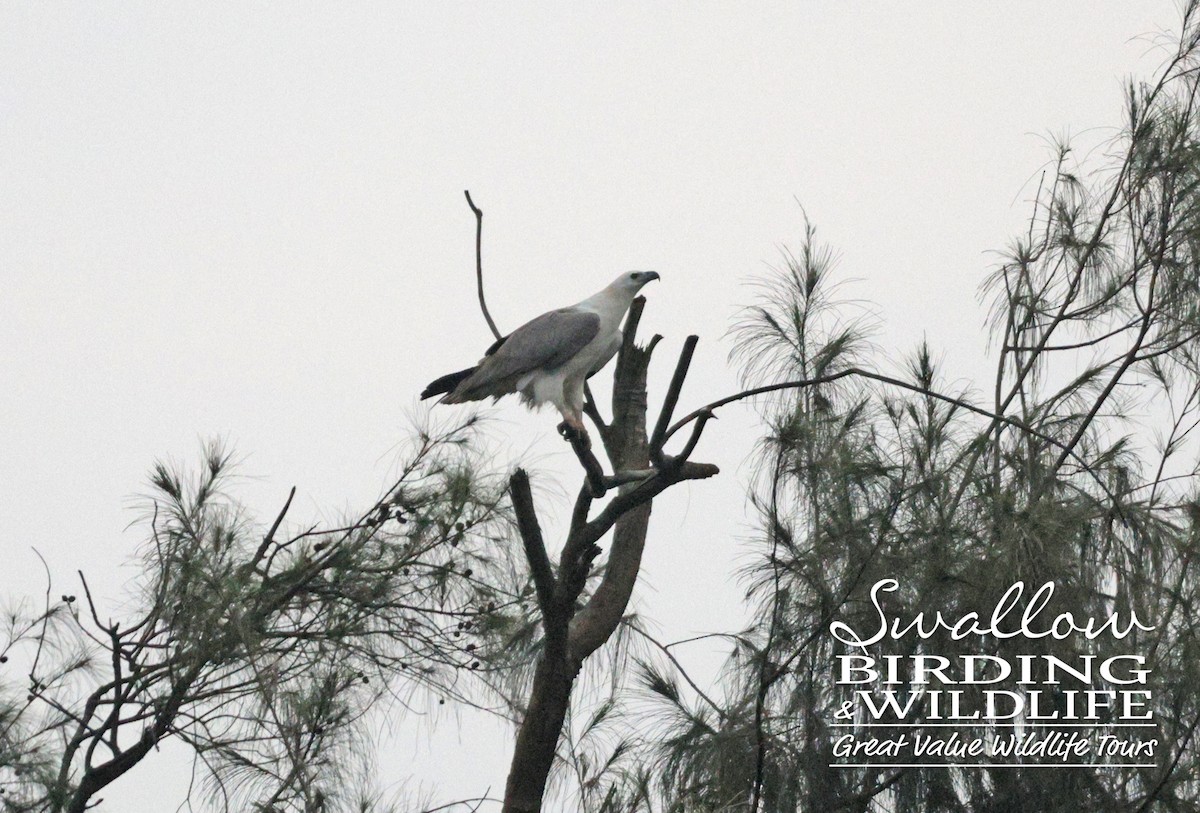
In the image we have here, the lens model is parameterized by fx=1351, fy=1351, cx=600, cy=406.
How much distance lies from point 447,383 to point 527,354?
0.25 meters

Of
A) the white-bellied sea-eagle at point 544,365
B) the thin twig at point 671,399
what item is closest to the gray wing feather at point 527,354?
the white-bellied sea-eagle at point 544,365

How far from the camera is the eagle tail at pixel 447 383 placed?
12.7 ft

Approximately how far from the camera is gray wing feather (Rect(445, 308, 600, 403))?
3.86 meters

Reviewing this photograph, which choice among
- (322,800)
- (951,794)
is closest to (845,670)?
(951,794)

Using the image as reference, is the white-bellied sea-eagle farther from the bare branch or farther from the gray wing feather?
the bare branch

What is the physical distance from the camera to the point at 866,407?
378cm

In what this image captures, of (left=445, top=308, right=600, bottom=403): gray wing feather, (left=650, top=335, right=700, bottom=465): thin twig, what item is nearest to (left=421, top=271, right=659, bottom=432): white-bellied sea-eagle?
(left=445, top=308, right=600, bottom=403): gray wing feather

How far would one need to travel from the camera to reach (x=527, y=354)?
386cm

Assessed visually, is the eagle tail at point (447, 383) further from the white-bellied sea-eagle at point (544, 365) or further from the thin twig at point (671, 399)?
the thin twig at point (671, 399)

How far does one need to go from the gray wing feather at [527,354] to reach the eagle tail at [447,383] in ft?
0.06

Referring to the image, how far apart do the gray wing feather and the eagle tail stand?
0.02 m

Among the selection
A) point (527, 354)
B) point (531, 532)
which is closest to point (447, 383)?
point (527, 354)

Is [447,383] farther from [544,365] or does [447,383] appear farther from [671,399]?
[671,399]

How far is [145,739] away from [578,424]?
1392 mm
